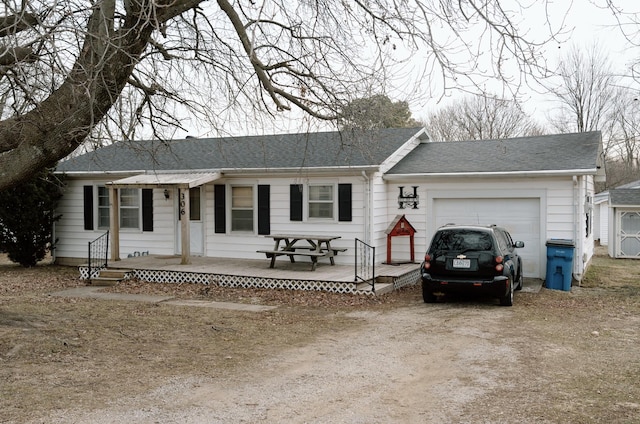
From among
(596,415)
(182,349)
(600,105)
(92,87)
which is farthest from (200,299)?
(600,105)

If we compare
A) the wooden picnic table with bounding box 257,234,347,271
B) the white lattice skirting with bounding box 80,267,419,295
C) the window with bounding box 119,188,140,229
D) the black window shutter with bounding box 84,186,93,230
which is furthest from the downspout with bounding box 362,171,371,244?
the black window shutter with bounding box 84,186,93,230

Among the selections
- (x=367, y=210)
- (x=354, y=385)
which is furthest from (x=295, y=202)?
(x=354, y=385)

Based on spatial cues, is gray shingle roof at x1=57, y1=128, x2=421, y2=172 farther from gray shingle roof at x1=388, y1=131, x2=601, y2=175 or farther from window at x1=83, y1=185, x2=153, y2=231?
gray shingle roof at x1=388, y1=131, x2=601, y2=175

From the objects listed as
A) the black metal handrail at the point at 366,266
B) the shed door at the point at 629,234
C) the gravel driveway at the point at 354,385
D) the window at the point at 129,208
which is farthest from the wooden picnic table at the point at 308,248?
the shed door at the point at 629,234

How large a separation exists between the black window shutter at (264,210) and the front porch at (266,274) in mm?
890

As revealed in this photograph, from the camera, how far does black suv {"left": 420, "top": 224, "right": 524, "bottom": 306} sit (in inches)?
422

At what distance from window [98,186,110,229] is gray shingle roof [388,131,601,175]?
9.19 metres

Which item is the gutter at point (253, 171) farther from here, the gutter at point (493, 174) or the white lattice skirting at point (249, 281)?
the white lattice skirting at point (249, 281)

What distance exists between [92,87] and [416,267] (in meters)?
9.79

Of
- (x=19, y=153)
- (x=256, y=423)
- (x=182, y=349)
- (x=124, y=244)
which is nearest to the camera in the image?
(x=256, y=423)

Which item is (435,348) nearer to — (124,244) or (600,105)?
(124,244)

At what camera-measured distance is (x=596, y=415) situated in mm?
5199

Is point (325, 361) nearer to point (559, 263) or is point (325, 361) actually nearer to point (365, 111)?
point (365, 111)

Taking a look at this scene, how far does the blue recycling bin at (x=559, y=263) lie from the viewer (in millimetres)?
13172
